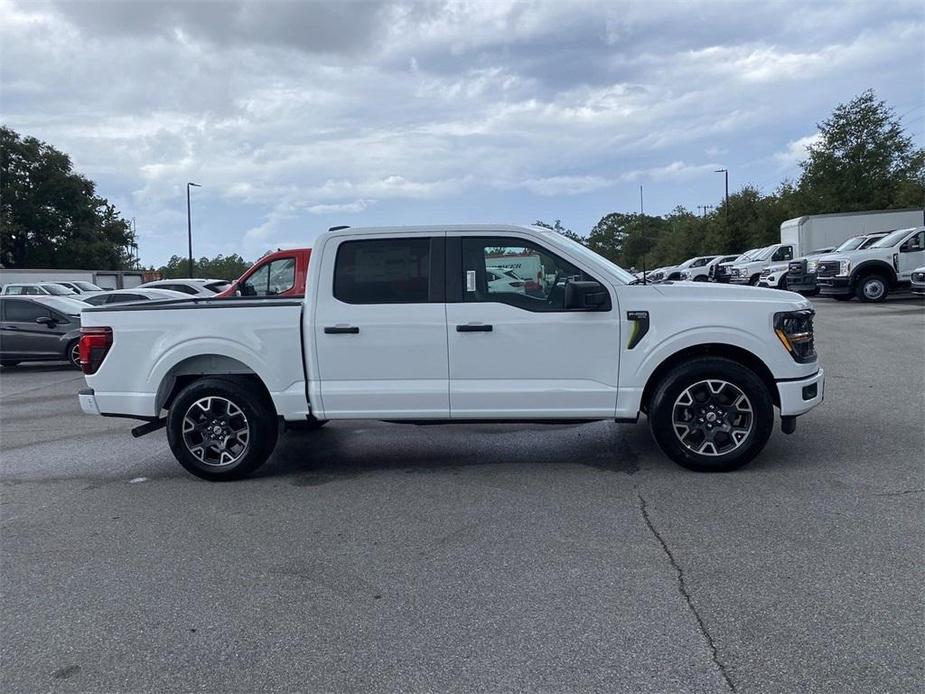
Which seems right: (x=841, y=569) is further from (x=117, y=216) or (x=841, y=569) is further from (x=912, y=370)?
(x=117, y=216)

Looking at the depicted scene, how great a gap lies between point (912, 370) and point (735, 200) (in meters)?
51.7

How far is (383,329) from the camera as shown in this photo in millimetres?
6297

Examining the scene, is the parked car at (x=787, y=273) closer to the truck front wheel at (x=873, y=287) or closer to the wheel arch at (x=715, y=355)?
the truck front wheel at (x=873, y=287)

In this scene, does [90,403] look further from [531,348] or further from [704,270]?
[704,270]

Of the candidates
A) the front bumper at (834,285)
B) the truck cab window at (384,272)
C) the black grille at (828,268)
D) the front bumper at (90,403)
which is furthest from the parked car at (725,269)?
the front bumper at (90,403)

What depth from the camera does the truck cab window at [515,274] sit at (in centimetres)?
625

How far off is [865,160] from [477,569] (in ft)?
144

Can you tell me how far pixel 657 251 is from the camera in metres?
77.3

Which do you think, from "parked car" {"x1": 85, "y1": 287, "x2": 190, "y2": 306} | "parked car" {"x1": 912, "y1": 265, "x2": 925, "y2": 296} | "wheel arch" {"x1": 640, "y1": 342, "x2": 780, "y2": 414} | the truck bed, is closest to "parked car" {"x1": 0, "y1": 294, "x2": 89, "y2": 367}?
"parked car" {"x1": 85, "y1": 287, "x2": 190, "y2": 306}

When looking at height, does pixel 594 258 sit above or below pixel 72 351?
above

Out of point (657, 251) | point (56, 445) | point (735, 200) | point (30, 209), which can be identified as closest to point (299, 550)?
point (56, 445)

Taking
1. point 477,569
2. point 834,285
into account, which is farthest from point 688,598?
point 834,285

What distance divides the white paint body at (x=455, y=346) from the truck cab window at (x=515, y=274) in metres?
0.07

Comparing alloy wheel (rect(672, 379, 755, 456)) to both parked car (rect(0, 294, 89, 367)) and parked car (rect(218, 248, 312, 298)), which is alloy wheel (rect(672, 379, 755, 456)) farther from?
parked car (rect(0, 294, 89, 367))
